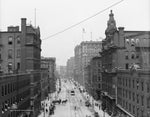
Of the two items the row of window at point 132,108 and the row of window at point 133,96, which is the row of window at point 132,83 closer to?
the row of window at point 133,96

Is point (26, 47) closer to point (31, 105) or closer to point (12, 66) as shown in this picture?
Answer: point (12, 66)

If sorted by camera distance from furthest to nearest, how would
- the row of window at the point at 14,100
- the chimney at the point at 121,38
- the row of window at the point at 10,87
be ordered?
1. the chimney at the point at 121,38
2. the row of window at the point at 14,100
3. the row of window at the point at 10,87

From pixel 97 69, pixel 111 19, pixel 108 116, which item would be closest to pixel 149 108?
pixel 108 116

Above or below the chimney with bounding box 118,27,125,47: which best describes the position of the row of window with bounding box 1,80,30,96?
below

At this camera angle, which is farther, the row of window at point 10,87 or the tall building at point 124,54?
the tall building at point 124,54

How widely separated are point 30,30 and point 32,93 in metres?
15.4

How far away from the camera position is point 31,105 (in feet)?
226

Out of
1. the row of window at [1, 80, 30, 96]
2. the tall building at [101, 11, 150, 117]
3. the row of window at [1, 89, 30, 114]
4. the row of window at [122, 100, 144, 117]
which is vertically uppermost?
the tall building at [101, 11, 150, 117]

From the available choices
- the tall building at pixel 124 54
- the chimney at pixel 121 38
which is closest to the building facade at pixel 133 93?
the tall building at pixel 124 54

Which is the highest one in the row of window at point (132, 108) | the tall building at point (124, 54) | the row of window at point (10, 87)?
the tall building at point (124, 54)

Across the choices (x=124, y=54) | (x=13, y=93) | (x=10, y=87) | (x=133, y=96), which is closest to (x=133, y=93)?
(x=133, y=96)

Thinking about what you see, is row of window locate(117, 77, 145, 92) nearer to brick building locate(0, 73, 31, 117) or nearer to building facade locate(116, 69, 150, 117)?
building facade locate(116, 69, 150, 117)

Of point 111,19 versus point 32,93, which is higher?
A: point 111,19

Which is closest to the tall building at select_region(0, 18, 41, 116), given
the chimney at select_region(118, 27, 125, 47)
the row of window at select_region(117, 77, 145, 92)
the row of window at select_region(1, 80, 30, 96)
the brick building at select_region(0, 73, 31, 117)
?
the brick building at select_region(0, 73, 31, 117)
